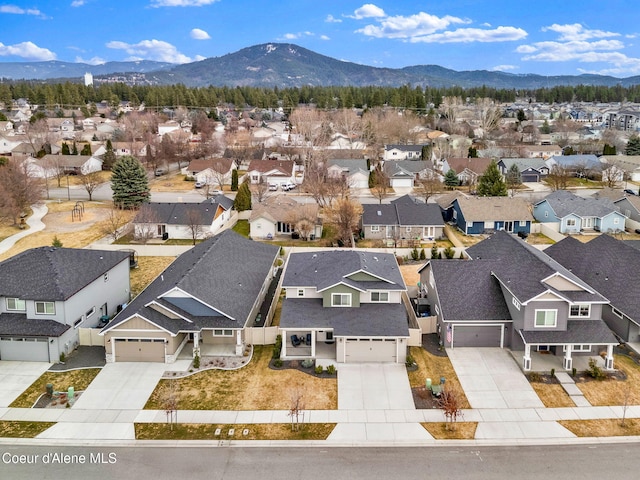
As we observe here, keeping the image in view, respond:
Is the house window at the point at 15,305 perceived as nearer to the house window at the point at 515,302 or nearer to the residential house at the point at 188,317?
the residential house at the point at 188,317

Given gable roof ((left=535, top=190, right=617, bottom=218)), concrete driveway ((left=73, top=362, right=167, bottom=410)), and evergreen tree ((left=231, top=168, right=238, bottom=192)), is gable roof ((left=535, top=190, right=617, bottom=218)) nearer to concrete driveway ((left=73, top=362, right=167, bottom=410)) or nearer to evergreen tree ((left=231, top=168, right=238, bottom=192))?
evergreen tree ((left=231, top=168, right=238, bottom=192))

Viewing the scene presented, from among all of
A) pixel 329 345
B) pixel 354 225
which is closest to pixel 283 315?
pixel 329 345

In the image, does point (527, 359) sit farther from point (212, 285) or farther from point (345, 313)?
point (212, 285)

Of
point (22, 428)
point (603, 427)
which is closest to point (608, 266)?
point (603, 427)

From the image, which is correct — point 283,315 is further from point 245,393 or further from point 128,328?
point 128,328

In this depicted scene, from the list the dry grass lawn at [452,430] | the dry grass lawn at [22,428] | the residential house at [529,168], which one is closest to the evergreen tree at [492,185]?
the residential house at [529,168]

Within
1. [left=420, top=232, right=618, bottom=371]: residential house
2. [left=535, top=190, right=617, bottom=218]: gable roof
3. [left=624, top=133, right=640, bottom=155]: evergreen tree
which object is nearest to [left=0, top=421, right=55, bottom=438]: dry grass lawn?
[left=420, top=232, right=618, bottom=371]: residential house
